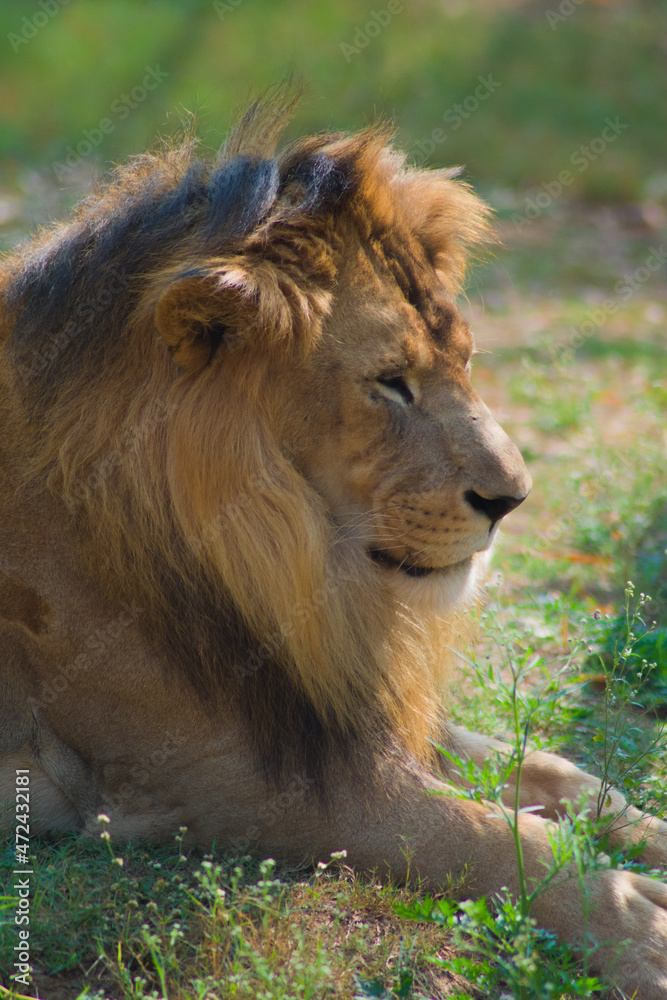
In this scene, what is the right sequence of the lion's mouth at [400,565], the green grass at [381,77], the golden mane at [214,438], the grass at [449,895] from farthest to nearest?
the green grass at [381,77] → the lion's mouth at [400,565] → the golden mane at [214,438] → the grass at [449,895]

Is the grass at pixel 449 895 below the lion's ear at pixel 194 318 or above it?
below

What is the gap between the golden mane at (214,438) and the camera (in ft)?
8.23

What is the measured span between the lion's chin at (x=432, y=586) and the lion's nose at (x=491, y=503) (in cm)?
17

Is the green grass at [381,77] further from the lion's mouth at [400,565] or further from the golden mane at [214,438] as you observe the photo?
the lion's mouth at [400,565]

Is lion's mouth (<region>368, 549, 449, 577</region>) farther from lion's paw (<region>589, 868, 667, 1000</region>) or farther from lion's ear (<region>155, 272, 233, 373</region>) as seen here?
lion's paw (<region>589, 868, 667, 1000</region>)

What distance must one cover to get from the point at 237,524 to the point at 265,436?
235mm

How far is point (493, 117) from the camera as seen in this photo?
12094mm

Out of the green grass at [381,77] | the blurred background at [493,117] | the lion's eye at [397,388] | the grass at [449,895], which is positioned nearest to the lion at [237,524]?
the lion's eye at [397,388]

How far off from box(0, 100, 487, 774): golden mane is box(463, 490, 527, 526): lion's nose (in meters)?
0.35

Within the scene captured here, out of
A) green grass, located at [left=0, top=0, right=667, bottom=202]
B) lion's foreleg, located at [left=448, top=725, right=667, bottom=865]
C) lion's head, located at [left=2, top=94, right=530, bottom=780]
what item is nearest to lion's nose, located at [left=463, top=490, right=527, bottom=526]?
lion's head, located at [left=2, top=94, right=530, bottom=780]

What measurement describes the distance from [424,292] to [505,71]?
37.5 ft

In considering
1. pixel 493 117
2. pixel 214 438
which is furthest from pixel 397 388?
pixel 493 117

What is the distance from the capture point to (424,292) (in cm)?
275

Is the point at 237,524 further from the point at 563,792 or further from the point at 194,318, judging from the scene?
the point at 563,792
